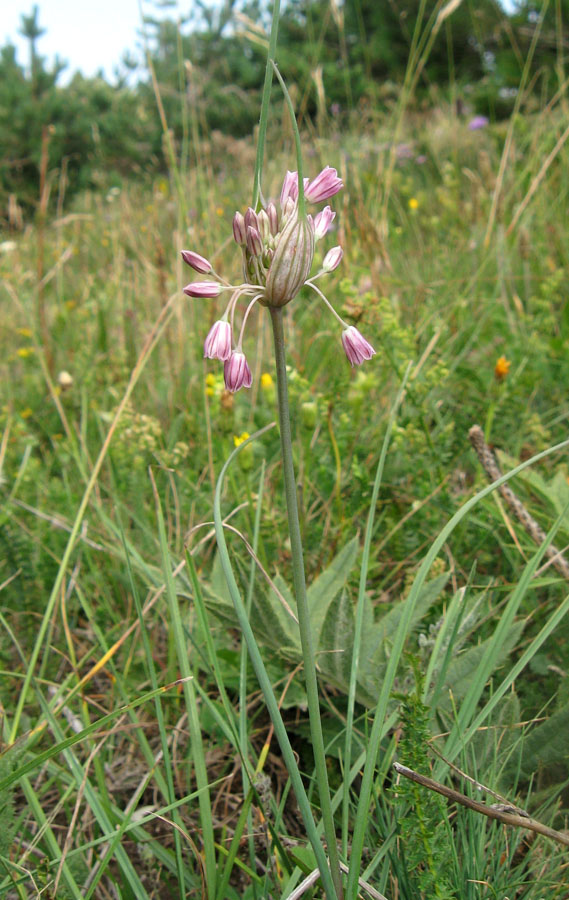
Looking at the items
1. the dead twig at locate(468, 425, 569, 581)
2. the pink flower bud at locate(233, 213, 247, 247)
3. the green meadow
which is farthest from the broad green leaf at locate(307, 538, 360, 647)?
the pink flower bud at locate(233, 213, 247, 247)

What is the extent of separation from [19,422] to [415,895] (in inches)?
85.2

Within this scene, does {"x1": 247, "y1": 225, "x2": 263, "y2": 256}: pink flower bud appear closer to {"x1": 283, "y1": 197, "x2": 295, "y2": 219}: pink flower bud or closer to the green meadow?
{"x1": 283, "y1": 197, "x2": 295, "y2": 219}: pink flower bud

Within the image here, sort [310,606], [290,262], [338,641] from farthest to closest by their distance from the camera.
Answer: [310,606], [338,641], [290,262]

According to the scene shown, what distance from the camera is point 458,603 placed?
43.4 inches

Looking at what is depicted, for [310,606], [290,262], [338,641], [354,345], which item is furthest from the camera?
[310,606]

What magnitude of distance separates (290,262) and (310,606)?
2.37 feet

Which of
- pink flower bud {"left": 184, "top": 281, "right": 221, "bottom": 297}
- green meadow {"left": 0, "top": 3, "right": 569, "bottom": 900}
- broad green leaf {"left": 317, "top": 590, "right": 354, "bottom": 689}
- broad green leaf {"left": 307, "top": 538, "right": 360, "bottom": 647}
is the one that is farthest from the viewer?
broad green leaf {"left": 307, "top": 538, "right": 360, "bottom": 647}

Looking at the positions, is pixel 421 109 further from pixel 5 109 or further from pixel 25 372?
pixel 25 372

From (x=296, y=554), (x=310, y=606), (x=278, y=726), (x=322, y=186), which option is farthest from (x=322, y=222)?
(x=310, y=606)

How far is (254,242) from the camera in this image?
2.33 feet

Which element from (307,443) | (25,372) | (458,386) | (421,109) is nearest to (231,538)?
(307,443)

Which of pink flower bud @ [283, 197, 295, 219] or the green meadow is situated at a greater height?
pink flower bud @ [283, 197, 295, 219]

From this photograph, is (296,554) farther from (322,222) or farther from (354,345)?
(322,222)

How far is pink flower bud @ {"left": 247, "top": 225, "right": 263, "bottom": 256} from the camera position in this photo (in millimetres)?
706
